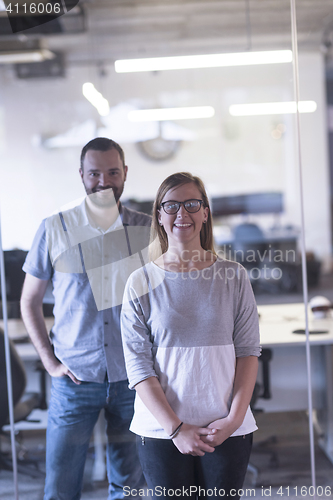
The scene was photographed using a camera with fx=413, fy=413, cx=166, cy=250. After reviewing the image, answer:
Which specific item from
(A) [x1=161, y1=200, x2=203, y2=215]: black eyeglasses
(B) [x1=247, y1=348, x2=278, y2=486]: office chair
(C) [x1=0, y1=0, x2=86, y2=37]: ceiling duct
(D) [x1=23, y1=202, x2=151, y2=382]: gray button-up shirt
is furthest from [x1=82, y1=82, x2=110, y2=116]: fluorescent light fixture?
(B) [x1=247, y1=348, x2=278, y2=486]: office chair

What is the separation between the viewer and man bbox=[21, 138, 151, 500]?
5.78 feet

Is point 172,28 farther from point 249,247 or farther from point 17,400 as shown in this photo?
point 17,400

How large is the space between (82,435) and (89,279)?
0.68m

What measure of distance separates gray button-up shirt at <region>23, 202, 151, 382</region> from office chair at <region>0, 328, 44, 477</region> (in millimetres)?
292

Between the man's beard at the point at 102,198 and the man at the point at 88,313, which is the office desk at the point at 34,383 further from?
the man's beard at the point at 102,198

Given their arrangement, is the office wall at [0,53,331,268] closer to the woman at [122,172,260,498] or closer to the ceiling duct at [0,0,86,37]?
the ceiling duct at [0,0,86,37]

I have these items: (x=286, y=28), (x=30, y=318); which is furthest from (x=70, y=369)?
(x=286, y=28)

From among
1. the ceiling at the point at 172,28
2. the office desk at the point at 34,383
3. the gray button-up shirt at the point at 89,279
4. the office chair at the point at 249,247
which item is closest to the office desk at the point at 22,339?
the office desk at the point at 34,383

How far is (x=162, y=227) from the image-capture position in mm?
1600

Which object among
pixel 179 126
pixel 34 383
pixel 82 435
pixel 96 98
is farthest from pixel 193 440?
pixel 96 98

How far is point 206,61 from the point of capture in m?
2.10

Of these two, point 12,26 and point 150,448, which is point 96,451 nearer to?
point 150,448

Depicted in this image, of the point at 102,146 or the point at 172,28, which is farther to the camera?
the point at 172,28

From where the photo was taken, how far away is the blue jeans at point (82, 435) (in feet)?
5.82
